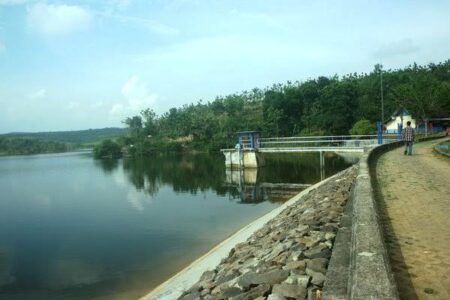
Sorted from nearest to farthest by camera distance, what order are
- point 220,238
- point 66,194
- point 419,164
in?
point 419,164
point 220,238
point 66,194

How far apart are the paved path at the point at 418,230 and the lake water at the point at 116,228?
7.64m

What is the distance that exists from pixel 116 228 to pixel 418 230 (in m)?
17.3

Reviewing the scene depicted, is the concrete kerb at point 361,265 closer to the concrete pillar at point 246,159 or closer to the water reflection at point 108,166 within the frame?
the concrete pillar at point 246,159

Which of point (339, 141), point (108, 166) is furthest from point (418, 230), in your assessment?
point (108, 166)

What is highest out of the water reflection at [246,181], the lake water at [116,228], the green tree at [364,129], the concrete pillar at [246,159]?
the green tree at [364,129]

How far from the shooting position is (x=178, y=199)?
102 ft

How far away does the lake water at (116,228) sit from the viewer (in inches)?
557

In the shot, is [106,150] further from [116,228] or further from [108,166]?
[116,228]

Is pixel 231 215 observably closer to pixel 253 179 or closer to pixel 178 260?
pixel 178 260

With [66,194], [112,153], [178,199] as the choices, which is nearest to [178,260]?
[178,199]

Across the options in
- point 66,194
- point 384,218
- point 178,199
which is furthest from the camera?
point 66,194

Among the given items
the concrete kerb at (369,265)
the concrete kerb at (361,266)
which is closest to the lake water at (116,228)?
the concrete kerb at (361,266)

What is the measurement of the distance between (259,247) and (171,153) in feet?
278

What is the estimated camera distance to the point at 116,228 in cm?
2178
